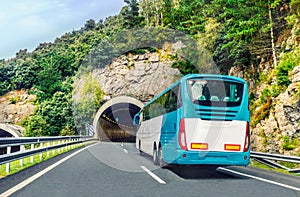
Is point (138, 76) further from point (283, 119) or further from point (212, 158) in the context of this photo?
point (212, 158)

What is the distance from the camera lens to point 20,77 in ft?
189

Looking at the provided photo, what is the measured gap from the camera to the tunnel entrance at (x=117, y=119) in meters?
46.5

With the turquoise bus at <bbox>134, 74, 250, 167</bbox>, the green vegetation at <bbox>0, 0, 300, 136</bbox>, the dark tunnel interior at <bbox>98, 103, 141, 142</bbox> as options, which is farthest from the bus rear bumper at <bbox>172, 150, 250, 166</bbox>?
the dark tunnel interior at <bbox>98, 103, 141, 142</bbox>

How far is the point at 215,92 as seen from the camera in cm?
884

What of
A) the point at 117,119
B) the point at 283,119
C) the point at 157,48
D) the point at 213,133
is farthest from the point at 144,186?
the point at 117,119

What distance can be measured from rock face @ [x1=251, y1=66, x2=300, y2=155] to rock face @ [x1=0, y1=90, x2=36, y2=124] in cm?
4281

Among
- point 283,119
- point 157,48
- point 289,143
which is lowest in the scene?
point 289,143

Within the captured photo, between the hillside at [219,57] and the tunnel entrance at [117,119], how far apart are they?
2.67m

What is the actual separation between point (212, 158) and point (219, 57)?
23.1 m

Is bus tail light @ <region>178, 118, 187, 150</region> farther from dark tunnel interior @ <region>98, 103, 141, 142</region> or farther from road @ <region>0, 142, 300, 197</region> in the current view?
dark tunnel interior @ <region>98, 103, 141, 142</region>

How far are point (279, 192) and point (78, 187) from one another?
424 cm

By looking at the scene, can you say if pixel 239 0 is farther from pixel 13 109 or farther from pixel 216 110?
pixel 13 109

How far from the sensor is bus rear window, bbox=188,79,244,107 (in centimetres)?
874

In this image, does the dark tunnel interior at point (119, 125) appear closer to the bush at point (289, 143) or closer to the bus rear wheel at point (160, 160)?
the bush at point (289, 143)
